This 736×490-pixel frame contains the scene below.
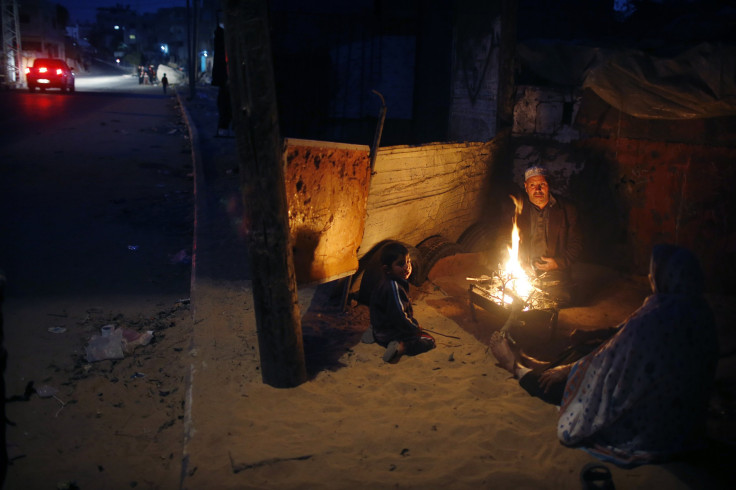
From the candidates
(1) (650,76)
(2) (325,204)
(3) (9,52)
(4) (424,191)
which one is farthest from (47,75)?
(1) (650,76)

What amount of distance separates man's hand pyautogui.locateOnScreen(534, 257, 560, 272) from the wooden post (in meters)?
3.20

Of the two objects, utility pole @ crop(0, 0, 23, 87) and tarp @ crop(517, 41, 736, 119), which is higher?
utility pole @ crop(0, 0, 23, 87)

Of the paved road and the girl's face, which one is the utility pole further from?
the girl's face

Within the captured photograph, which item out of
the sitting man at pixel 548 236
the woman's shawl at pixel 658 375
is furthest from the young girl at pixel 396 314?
the sitting man at pixel 548 236

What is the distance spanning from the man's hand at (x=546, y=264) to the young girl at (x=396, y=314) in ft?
6.31

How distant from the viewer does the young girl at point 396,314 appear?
15.5 ft

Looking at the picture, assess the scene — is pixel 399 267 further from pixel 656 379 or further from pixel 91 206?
pixel 91 206

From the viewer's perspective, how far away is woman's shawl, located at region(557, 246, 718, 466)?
2.97 metres

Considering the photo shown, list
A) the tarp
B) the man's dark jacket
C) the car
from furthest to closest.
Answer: the car
the man's dark jacket
the tarp

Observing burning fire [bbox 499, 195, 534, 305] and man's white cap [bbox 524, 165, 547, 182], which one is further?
man's white cap [bbox 524, 165, 547, 182]

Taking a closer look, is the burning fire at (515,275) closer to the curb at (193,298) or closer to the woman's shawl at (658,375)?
the woman's shawl at (658,375)

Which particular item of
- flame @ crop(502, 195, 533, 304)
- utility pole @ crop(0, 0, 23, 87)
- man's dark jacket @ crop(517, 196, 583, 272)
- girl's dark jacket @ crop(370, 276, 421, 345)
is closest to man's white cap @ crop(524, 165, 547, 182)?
man's dark jacket @ crop(517, 196, 583, 272)

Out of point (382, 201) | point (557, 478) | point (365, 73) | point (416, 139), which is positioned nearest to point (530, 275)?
point (382, 201)

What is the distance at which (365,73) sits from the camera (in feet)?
32.9
